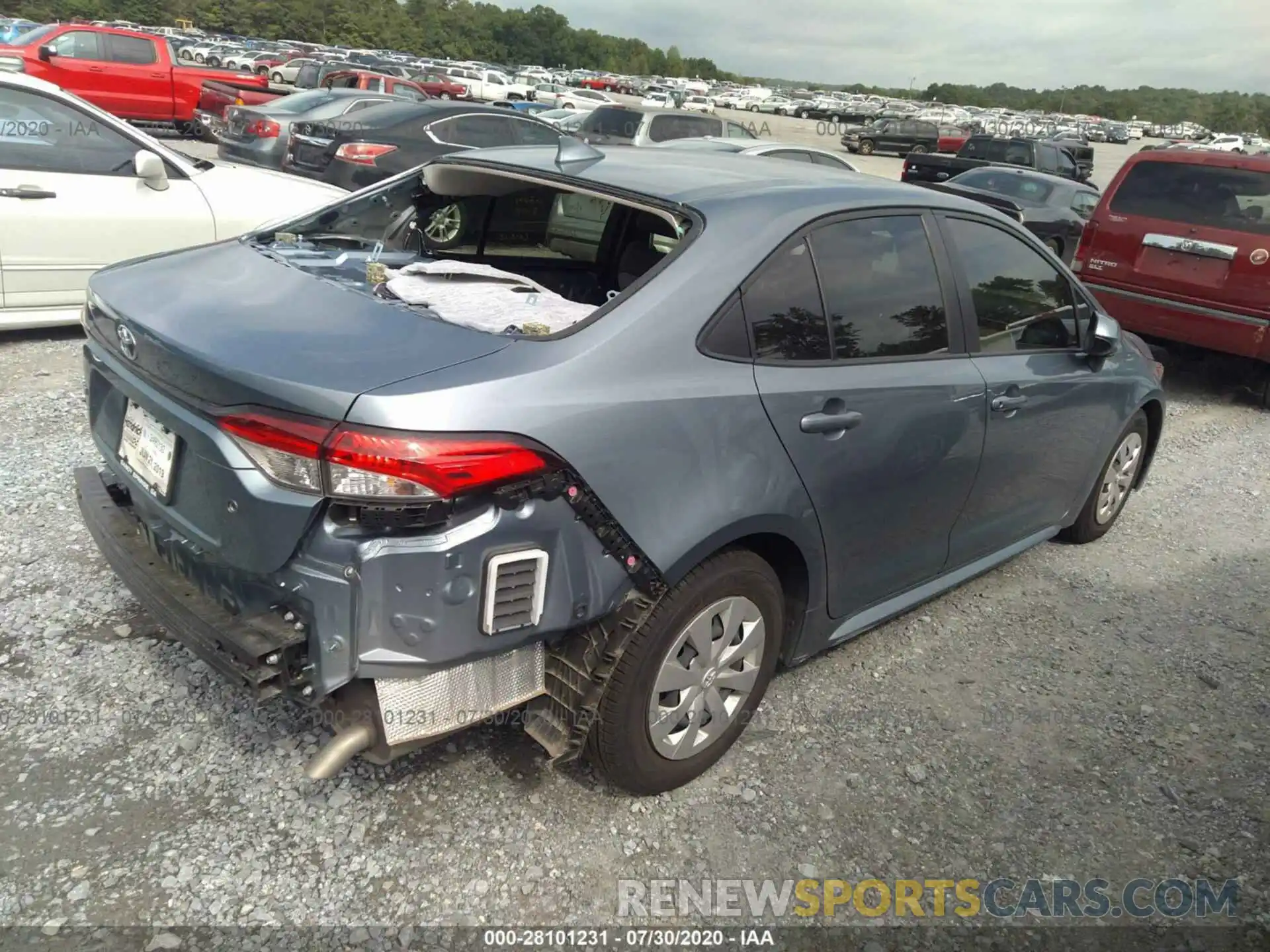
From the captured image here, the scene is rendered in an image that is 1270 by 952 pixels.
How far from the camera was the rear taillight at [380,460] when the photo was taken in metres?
1.92

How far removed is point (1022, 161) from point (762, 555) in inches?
722

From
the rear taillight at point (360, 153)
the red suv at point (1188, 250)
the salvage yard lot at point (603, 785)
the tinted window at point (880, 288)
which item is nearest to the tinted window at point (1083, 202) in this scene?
the red suv at point (1188, 250)

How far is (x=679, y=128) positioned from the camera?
13727mm

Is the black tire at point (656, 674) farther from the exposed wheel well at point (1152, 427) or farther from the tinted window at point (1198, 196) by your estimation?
the tinted window at point (1198, 196)

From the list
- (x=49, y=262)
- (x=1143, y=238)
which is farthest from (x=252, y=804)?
(x=1143, y=238)

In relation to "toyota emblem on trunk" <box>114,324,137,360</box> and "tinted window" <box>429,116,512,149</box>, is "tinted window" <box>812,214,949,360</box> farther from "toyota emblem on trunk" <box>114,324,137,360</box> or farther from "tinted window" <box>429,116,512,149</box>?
"tinted window" <box>429,116,512,149</box>

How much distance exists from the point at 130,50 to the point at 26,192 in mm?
12624

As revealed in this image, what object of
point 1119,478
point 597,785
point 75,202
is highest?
point 75,202

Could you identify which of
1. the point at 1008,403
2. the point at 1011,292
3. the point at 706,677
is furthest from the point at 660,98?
the point at 706,677

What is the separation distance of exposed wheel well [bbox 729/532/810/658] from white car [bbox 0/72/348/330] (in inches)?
158

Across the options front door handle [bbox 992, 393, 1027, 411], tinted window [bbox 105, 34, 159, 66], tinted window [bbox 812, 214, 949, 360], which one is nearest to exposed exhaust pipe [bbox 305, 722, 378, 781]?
tinted window [bbox 812, 214, 949, 360]

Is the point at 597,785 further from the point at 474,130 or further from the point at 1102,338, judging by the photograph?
the point at 474,130

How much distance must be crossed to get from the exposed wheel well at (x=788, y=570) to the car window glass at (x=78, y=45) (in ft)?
57.2

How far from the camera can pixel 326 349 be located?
84.3 inches
